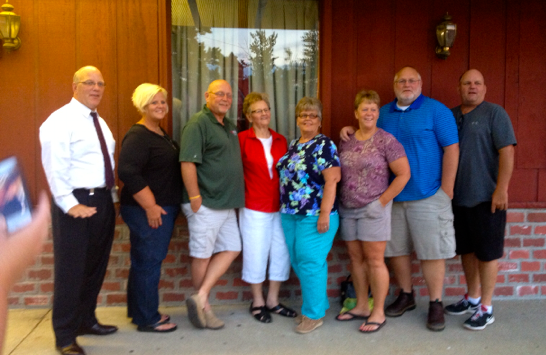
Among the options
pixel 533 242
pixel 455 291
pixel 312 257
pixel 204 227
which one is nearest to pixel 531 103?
pixel 533 242

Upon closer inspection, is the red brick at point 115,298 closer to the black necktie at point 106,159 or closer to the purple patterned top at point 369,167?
the black necktie at point 106,159

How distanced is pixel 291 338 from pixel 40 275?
2.17 m

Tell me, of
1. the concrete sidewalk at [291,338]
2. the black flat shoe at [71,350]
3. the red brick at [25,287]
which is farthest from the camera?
the red brick at [25,287]

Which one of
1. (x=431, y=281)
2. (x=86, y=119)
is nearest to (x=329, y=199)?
(x=431, y=281)

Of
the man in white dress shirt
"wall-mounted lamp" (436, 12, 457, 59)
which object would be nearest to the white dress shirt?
the man in white dress shirt

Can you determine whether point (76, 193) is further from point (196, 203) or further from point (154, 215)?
point (196, 203)

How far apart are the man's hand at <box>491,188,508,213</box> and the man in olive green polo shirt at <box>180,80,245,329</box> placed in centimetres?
187

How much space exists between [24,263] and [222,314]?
2670 mm

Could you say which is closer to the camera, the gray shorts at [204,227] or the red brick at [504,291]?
the gray shorts at [204,227]

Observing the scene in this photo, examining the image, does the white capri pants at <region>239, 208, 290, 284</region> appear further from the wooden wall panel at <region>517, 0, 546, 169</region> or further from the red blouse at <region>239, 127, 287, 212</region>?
the wooden wall panel at <region>517, 0, 546, 169</region>

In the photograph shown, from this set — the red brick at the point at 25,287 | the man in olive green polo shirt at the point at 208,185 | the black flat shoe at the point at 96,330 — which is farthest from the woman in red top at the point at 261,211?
the red brick at the point at 25,287

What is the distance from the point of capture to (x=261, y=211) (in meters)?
3.48

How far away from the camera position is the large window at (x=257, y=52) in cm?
417

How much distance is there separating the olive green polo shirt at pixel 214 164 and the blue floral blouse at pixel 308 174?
40 centimetres
